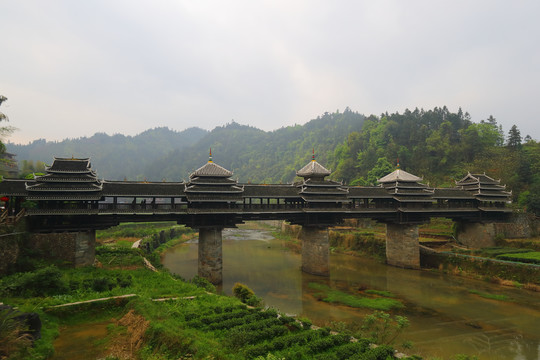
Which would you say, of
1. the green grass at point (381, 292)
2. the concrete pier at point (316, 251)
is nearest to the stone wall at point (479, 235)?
the green grass at point (381, 292)

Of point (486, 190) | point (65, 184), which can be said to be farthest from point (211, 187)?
point (486, 190)

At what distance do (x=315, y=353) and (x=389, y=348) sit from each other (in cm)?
308

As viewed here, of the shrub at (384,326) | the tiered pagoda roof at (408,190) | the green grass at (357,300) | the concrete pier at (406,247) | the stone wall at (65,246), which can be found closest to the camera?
the shrub at (384,326)

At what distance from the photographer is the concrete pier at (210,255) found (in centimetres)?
2828

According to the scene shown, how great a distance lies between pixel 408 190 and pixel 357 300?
58.0 ft

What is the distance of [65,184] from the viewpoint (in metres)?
24.5

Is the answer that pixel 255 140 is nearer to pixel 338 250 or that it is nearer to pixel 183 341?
pixel 338 250

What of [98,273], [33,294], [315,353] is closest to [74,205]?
[98,273]

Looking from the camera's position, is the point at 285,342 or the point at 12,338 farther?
the point at 285,342

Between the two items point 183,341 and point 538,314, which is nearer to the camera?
point 183,341

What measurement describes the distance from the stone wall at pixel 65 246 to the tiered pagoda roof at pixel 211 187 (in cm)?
949

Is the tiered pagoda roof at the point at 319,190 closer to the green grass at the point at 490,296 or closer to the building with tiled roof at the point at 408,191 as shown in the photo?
the building with tiled roof at the point at 408,191

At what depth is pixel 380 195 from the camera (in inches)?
1401

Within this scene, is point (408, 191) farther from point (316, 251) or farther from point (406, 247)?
point (316, 251)
